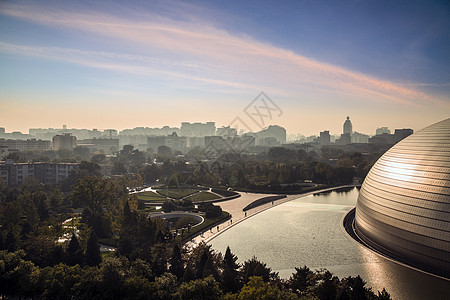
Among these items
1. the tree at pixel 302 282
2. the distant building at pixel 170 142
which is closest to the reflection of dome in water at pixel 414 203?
the tree at pixel 302 282

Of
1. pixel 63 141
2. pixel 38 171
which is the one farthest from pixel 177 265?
pixel 63 141

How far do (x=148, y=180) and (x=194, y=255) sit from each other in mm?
50154

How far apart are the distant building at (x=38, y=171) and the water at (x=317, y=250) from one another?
46444mm

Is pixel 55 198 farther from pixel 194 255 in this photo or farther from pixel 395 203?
pixel 395 203

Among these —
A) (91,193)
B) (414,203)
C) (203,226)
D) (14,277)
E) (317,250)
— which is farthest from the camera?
(91,193)

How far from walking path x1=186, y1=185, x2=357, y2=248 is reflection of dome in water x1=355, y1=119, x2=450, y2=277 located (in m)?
12.9

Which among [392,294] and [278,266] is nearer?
[392,294]

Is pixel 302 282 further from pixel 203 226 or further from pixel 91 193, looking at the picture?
pixel 91 193

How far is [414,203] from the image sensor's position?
832 inches

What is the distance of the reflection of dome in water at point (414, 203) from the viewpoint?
19.5 meters

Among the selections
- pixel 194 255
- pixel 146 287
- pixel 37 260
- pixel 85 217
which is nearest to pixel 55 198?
A: pixel 85 217

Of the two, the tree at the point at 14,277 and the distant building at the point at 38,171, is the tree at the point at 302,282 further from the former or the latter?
the distant building at the point at 38,171

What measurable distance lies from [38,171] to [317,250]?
6266cm

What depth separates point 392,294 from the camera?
1716 cm
